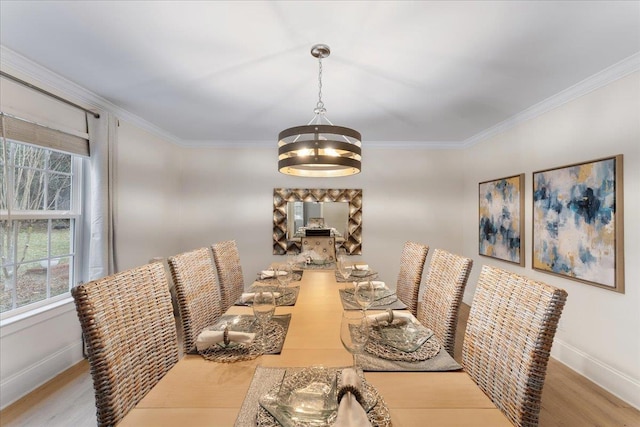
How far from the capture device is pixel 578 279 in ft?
7.84

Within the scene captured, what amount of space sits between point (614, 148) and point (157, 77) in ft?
11.7

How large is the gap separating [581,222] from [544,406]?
1436mm

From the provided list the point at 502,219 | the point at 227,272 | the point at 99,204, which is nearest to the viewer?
the point at 227,272

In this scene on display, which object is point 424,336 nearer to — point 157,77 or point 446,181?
point 157,77

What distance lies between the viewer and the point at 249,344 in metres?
1.13

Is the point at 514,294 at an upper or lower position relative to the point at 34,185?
lower

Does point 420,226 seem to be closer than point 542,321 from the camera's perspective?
No

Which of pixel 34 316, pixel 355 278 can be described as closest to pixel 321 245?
pixel 355 278

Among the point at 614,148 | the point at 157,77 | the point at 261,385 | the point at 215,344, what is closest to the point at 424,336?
the point at 261,385

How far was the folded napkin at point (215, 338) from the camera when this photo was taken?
1.10 meters

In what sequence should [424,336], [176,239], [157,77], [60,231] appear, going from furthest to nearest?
[176,239]
[60,231]
[157,77]
[424,336]

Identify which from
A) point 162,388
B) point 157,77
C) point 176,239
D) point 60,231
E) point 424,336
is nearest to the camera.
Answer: point 162,388

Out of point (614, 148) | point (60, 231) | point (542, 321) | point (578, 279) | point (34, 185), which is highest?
point (614, 148)

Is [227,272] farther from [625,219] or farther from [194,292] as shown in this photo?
[625,219]
